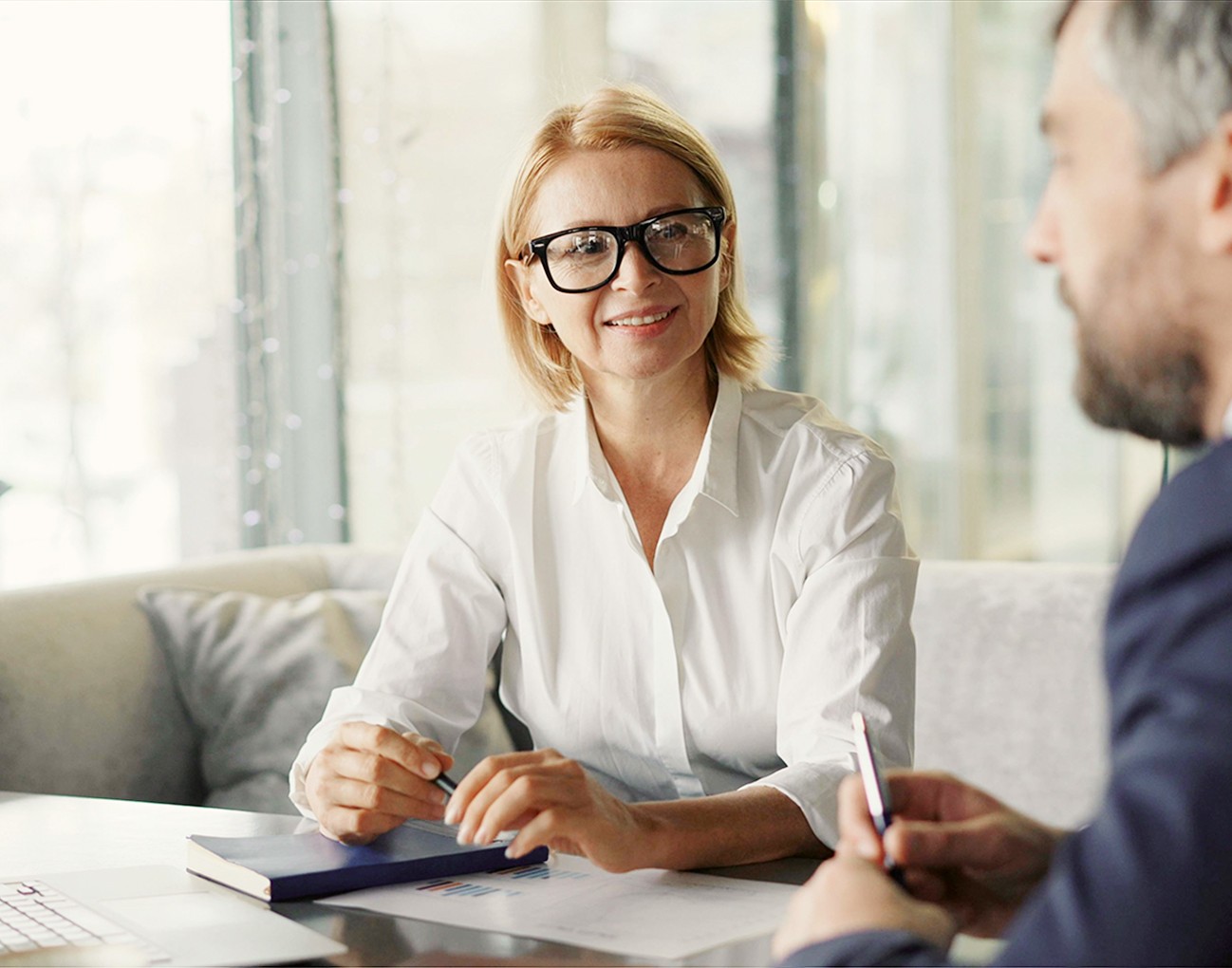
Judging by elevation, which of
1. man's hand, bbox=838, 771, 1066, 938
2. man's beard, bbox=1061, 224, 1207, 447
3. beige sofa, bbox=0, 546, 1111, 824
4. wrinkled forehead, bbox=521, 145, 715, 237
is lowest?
beige sofa, bbox=0, 546, 1111, 824

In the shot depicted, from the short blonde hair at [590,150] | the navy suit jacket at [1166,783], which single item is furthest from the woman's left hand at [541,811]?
the short blonde hair at [590,150]

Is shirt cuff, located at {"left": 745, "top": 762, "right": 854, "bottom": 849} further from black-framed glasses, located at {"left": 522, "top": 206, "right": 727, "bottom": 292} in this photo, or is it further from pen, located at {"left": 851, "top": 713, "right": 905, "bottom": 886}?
black-framed glasses, located at {"left": 522, "top": 206, "right": 727, "bottom": 292}

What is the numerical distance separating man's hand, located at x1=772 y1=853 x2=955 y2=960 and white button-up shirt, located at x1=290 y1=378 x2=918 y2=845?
0.68m

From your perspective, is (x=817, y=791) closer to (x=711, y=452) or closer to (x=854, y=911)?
(x=711, y=452)

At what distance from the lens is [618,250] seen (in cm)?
165

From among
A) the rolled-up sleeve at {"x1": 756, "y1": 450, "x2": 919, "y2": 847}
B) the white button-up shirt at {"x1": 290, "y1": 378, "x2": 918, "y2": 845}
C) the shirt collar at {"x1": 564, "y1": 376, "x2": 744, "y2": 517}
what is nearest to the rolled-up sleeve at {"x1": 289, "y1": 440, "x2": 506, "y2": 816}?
the white button-up shirt at {"x1": 290, "y1": 378, "x2": 918, "y2": 845}

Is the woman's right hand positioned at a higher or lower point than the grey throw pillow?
higher

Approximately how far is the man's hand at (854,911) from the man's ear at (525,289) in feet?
3.58

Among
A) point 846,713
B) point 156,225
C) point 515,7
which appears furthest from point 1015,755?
point 515,7

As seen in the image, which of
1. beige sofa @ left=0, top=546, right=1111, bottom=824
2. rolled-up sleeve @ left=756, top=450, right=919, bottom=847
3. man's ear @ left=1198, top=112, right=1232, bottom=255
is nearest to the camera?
man's ear @ left=1198, top=112, right=1232, bottom=255

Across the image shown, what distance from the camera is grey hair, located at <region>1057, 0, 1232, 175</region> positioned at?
718 mm

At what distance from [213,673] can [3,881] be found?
1179 millimetres

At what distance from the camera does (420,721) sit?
161 centimetres

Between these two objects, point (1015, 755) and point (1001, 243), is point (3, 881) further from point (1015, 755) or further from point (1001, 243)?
point (1001, 243)
